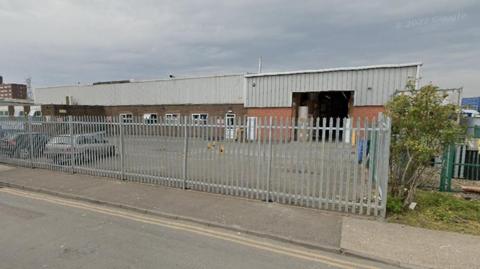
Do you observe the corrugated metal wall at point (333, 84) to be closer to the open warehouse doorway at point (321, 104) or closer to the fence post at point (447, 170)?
the open warehouse doorway at point (321, 104)

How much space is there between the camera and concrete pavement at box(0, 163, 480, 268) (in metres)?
4.09

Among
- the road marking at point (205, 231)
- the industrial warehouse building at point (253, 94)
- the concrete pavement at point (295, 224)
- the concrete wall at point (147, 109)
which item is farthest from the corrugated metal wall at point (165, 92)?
the road marking at point (205, 231)

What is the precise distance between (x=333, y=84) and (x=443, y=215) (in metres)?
15.5

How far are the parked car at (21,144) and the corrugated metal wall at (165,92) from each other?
16.8 meters

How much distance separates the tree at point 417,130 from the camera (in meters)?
5.58

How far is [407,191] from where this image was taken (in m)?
6.20

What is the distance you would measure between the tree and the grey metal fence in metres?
0.55

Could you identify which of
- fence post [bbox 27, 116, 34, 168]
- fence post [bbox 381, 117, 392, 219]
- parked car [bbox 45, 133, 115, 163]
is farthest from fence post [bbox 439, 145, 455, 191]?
fence post [bbox 27, 116, 34, 168]

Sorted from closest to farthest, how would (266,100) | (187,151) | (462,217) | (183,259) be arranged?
(183,259) < (462,217) < (187,151) < (266,100)

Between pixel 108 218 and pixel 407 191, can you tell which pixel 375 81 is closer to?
pixel 407 191

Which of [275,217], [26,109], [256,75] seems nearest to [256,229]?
[275,217]

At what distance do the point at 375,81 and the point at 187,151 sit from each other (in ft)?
52.0

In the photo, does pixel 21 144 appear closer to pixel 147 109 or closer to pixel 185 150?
pixel 185 150

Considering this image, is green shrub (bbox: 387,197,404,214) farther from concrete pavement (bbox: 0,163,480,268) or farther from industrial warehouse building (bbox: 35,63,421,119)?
industrial warehouse building (bbox: 35,63,421,119)
